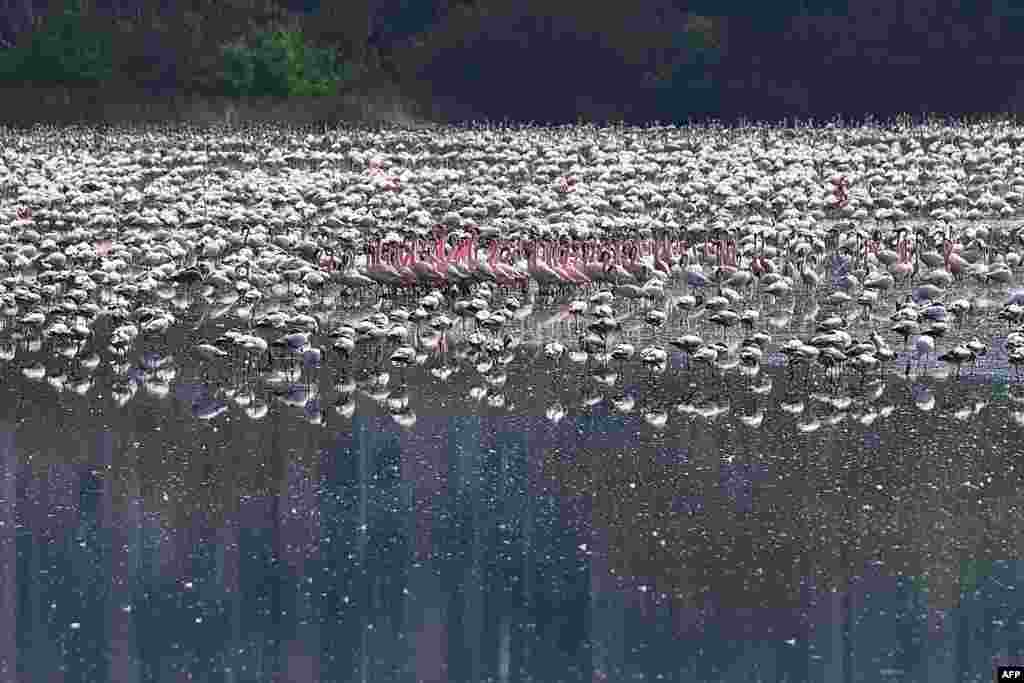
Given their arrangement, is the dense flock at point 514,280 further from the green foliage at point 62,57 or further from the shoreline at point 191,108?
the green foliage at point 62,57

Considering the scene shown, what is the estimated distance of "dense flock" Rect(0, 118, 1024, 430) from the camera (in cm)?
2369

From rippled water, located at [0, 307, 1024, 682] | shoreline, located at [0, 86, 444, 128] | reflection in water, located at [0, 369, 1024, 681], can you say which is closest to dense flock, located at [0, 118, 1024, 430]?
rippled water, located at [0, 307, 1024, 682]

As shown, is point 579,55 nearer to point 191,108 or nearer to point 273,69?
point 273,69

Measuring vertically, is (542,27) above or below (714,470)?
above

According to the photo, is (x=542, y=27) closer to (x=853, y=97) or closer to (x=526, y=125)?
(x=526, y=125)

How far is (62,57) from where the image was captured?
65.4 meters

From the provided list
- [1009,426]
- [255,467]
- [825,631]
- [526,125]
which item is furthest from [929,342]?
[526,125]

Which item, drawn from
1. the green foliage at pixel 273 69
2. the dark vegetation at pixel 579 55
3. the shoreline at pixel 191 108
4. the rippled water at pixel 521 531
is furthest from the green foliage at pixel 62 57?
the rippled water at pixel 521 531

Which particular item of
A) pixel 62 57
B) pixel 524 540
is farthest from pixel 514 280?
pixel 62 57

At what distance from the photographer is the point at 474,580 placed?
54.1 ft

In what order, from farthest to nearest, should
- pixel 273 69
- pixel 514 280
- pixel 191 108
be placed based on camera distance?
pixel 273 69 → pixel 191 108 → pixel 514 280

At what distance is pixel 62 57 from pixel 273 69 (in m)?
6.14

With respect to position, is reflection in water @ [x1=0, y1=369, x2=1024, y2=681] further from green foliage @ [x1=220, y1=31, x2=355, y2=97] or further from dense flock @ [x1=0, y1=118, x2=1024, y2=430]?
green foliage @ [x1=220, y1=31, x2=355, y2=97]

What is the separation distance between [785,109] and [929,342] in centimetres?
4416
